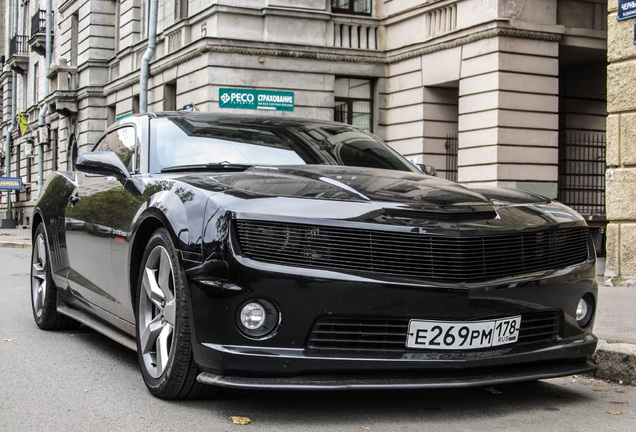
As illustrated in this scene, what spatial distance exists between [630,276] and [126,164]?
6.85m

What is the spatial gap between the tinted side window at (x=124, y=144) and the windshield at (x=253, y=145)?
0.18 meters

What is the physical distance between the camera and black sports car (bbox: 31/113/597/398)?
11.2ft

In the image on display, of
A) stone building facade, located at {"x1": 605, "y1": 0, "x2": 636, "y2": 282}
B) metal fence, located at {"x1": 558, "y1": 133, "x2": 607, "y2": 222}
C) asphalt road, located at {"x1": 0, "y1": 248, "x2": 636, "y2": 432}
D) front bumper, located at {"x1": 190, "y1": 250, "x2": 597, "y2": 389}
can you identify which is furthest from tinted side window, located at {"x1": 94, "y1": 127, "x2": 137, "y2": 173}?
metal fence, located at {"x1": 558, "y1": 133, "x2": 607, "y2": 222}

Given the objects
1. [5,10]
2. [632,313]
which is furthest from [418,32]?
[5,10]

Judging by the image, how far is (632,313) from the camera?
6.75 meters

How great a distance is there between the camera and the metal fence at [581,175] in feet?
63.2

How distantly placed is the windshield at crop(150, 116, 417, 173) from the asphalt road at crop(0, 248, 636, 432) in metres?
1.27

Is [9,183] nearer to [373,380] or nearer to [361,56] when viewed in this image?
[361,56]

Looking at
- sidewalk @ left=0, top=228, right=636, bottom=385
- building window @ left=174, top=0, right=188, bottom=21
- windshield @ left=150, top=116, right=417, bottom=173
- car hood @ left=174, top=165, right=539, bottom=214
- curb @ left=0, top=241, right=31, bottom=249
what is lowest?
curb @ left=0, top=241, right=31, bottom=249

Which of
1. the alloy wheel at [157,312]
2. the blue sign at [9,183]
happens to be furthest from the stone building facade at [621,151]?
the blue sign at [9,183]

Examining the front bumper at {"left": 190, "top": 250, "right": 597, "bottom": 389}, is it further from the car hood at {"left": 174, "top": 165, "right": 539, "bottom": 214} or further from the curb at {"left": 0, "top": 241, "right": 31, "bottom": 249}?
the curb at {"left": 0, "top": 241, "right": 31, "bottom": 249}

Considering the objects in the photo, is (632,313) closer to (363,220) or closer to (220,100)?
(363,220)

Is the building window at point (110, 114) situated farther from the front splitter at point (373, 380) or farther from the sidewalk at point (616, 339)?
the front splitter at point (373, 380)

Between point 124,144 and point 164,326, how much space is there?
5.85 ft
